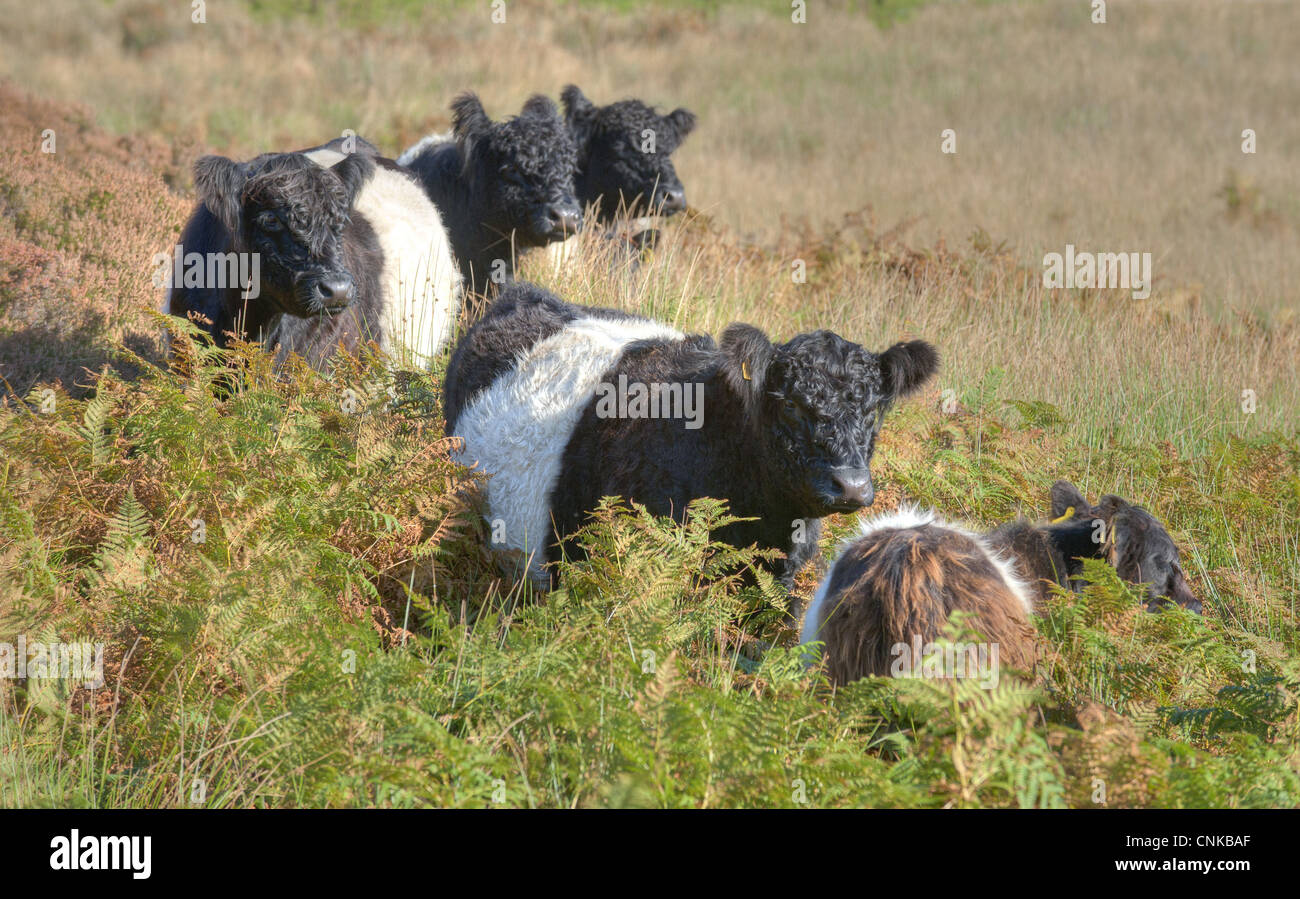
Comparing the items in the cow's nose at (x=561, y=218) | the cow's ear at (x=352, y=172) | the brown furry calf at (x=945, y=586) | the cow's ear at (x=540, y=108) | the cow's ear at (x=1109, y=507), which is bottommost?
the brown furry calf at (x=945, y=586)

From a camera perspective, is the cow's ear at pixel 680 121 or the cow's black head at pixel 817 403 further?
the cow's ear at pixel 680 121

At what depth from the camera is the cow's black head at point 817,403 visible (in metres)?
5.07

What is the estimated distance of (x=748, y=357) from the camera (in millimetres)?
5254

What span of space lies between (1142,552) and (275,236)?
513cm

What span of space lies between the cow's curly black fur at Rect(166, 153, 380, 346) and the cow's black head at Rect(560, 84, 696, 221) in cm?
460

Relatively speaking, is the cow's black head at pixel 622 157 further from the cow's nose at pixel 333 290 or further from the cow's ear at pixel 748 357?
the cow's ear at pixel 748 357

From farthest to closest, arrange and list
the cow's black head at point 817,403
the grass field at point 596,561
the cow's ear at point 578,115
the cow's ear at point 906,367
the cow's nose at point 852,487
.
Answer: the cow's ear at point 578,115 < the cow's ear at point 906,367 < the cow's black head at point 817,403 < the cow's nose at point 852,487 < the grass field at point 596,561

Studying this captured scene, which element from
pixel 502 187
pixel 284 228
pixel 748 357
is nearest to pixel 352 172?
pixel 284 228

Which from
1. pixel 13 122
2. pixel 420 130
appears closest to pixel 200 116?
pixel 420 130

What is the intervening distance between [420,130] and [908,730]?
17.0 meters

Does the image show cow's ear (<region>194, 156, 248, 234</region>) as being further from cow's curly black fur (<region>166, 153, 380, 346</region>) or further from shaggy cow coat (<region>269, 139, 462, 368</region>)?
shaggy cow coat (<region>269, 139, 462, 368</region>)

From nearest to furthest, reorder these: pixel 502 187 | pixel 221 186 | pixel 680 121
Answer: pixel 221 186
pixel 502 187
pixel 680 121

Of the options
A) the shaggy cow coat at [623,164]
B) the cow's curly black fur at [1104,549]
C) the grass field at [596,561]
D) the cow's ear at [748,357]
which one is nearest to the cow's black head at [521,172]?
the grass field at [596,561]

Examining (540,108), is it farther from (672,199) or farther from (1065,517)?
(1065,517)
